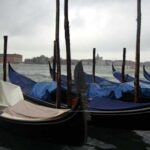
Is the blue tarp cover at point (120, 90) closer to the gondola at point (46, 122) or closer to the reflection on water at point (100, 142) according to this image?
the reflection on water at point (100, 142)

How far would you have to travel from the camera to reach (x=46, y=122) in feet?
27.3

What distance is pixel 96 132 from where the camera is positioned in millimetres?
10180

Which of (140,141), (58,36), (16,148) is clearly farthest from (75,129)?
(58,36)

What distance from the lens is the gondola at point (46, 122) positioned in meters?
7.88

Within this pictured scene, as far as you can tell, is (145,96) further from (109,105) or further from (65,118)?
(65,118)

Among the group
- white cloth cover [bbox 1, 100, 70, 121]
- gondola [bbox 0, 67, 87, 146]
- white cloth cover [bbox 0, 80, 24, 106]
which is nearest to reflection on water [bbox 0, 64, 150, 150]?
gondola [bbox 0, 67, 87, 146]

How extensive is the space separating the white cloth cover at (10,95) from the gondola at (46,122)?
0.96ft

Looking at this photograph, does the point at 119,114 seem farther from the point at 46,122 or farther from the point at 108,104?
the point at 46,122

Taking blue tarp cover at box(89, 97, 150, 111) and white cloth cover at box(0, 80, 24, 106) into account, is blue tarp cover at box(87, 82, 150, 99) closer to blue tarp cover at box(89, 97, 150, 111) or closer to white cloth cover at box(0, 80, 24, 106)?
blue tarp cover at box(89, 97, 150, 111)

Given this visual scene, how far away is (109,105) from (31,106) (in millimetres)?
1791

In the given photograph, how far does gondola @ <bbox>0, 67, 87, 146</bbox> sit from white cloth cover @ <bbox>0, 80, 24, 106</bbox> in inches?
11.6

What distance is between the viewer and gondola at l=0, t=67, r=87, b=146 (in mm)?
7884

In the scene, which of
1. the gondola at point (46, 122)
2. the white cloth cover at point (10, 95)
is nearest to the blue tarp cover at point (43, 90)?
the white cloth cover at point (10, 95)

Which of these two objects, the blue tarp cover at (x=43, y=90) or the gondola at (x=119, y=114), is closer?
the gondola at (x=119, y=114)
